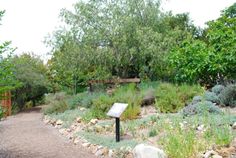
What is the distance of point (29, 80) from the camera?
1784cm

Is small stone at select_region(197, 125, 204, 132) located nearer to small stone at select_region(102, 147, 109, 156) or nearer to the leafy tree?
small stone at select_region(102, 147, 109, 156)

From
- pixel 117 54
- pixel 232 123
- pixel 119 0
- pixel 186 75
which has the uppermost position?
pixel 119 0

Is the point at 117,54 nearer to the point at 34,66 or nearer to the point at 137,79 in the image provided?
Answer: the point at 137,79

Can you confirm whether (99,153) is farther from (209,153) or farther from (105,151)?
(209,153)

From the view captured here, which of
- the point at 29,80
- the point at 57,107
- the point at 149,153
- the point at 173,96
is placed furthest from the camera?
the point at 29,80

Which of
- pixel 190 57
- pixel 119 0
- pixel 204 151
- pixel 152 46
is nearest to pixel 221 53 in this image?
pixel 190 57

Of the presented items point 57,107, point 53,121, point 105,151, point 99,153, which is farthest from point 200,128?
point 57,107

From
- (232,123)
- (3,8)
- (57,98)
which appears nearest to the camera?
(3,8)

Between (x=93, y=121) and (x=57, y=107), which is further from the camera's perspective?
(x=57, y=107)

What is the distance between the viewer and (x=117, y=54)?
545 inches

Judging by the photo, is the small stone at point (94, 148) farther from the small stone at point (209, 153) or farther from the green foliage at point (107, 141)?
the small stone at point (209, 153)

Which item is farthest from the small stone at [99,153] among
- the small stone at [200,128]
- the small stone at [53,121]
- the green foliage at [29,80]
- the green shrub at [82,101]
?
the green foliage at [29,80]

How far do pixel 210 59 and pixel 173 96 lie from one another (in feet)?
9.26

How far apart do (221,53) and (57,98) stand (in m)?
7.32
